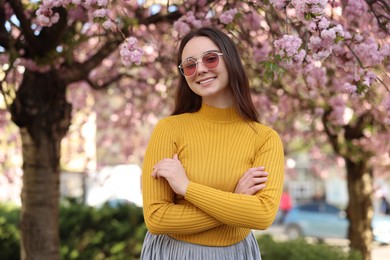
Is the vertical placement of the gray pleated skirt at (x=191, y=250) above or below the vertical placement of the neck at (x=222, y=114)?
below

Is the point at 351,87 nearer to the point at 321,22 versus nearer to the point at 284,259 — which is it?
the point at 321,22

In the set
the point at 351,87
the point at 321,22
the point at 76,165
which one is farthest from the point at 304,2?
the point at 76,165

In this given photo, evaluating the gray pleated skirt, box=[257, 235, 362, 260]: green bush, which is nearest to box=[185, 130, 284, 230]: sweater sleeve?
the gray pleated skirt

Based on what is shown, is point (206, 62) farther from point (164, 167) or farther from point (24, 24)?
point (24, 24)

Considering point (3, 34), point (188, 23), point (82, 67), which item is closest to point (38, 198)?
point (82, 67)

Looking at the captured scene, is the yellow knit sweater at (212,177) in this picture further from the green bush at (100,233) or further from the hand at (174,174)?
the green bush at (100,233)

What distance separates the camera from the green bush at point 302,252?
549 centimetres

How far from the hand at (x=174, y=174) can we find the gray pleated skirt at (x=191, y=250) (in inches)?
9.4

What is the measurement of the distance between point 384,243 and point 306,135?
305 inches

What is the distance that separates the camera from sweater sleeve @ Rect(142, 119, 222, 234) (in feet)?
6.82

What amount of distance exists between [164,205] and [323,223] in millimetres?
14224

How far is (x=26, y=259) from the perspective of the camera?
15.6 ft

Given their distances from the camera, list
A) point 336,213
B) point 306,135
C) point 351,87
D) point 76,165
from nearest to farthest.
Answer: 1. point 351,87
2. point 306,135
3. point 336,213
4. point 76,165

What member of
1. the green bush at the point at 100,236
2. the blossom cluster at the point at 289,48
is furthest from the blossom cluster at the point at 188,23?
the green bush at the point at 100,236
